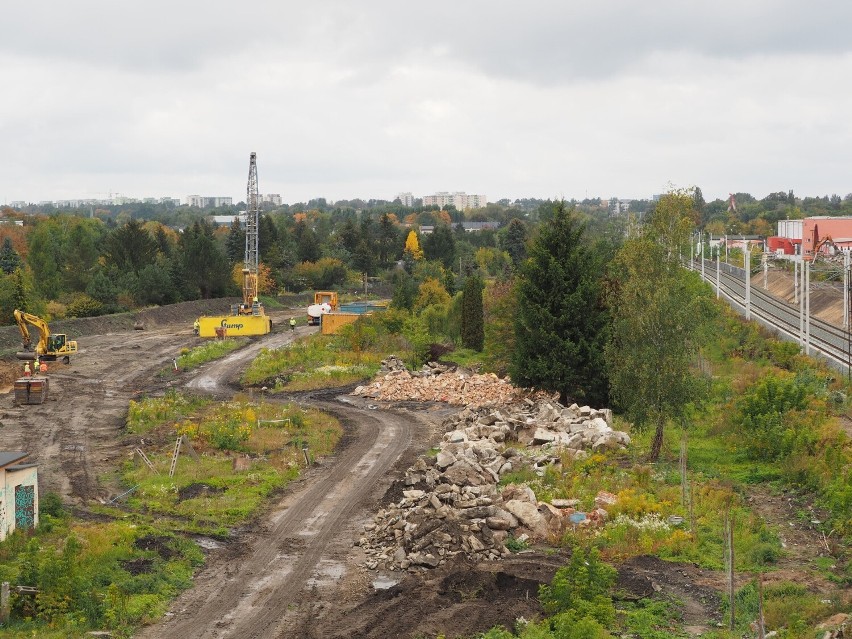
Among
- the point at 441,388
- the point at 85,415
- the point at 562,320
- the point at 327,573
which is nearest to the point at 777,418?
the point at 562,320

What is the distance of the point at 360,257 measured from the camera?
117m

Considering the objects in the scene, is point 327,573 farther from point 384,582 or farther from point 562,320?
point 562,320

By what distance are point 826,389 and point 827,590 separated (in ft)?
60.3

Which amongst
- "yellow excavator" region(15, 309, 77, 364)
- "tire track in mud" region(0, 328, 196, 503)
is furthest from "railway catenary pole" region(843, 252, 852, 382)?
"yellow excavator" region(15, 309, 77, 364)

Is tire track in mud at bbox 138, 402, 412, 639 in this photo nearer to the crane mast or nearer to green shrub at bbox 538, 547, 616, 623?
green shrub at bbox 538, 547, 616, 623

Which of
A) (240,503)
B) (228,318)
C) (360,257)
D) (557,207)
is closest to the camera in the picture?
(240,503)

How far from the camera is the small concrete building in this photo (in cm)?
2125

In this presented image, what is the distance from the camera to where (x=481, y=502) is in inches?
910

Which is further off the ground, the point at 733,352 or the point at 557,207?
the point at 557,207

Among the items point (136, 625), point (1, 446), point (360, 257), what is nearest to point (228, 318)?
point (1, 446)

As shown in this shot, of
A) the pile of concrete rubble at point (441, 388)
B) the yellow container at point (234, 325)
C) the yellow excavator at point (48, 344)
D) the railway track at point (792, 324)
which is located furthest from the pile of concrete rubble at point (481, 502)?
the yellow container at point (234, 325)

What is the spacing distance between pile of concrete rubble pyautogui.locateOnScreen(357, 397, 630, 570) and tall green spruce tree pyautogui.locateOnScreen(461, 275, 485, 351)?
25.6 meters

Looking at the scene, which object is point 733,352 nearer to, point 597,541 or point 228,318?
point 597,541

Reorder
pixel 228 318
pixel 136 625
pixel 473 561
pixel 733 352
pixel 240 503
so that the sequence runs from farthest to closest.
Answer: pixel 228 318, pixel 733 352, pixel 240 503, pixel 473 561, pixel 136 625
